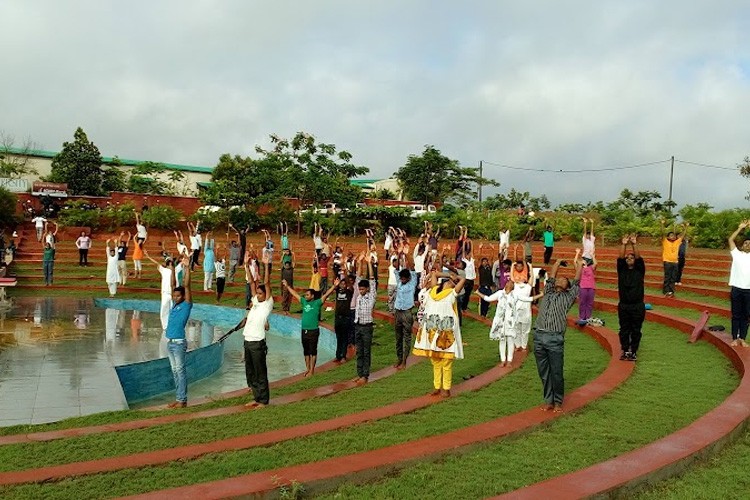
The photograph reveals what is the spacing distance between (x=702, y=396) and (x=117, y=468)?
5.79m

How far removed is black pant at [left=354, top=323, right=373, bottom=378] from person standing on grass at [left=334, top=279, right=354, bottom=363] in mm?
1451

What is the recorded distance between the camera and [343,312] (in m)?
11.5

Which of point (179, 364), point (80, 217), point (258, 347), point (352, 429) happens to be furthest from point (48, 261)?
point (352, 429)

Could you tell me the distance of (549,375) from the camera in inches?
274

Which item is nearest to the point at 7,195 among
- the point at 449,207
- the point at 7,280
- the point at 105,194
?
the point at 7,280

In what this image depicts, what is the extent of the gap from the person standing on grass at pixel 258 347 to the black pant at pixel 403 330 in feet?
8.13

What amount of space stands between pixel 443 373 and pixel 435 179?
40410 millimetres

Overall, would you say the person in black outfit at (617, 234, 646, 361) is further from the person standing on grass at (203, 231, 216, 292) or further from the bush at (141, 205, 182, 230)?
the bush at (141, 205, 182, 230)

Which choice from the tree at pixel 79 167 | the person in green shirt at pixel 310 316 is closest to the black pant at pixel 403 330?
the person in green shirt at pixel 310 316

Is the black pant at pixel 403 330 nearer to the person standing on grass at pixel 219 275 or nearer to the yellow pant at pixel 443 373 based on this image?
the yellow pant at pixel 443 373

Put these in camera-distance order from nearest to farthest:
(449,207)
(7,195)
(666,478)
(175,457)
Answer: (666,478), (175,457), (7,195), (449,207)

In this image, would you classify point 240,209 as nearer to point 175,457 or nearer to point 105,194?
point 105,194

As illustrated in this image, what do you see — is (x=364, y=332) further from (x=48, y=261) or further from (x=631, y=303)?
(x=48, y=261)

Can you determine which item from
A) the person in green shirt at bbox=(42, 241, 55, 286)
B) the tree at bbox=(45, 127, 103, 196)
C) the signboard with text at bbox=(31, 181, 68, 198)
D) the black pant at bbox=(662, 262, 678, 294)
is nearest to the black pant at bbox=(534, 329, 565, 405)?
the black pant at bbox=(662, 262, 678, 294)
